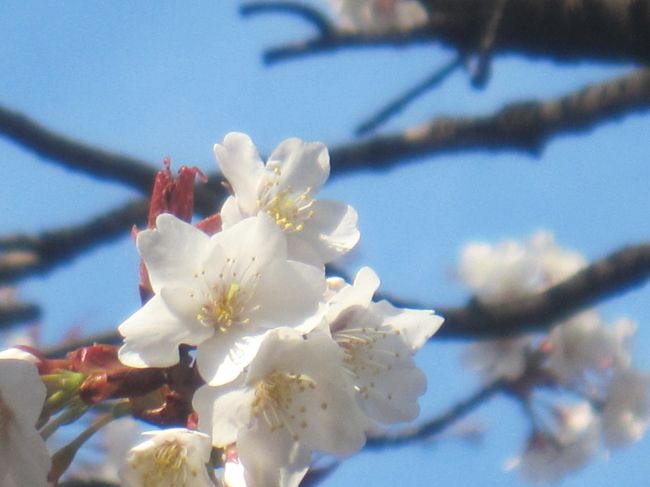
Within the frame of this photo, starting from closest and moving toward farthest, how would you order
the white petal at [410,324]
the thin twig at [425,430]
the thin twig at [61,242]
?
the white petal at [410,324] < the thin twig at [61,242] < the thin twig at [425,430]

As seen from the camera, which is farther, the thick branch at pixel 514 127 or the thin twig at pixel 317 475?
the thick branch at pixel 514 127

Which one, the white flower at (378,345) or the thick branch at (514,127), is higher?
the white flower at (378,345)

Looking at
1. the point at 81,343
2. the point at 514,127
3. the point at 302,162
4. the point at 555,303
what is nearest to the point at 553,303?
the point at 555,303

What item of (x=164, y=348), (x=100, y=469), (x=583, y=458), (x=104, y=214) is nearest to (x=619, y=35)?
(x=104, y=214)

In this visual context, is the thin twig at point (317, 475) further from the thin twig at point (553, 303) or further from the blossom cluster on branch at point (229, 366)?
the thin twig at point (553, 303)

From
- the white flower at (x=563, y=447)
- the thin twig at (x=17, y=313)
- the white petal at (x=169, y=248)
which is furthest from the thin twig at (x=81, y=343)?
the white flower at (x=563, y=447)

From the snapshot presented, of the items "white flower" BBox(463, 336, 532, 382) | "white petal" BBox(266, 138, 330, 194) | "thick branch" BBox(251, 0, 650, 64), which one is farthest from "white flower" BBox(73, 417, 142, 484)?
"white petal" BBox(266, 138, 330, 194)
